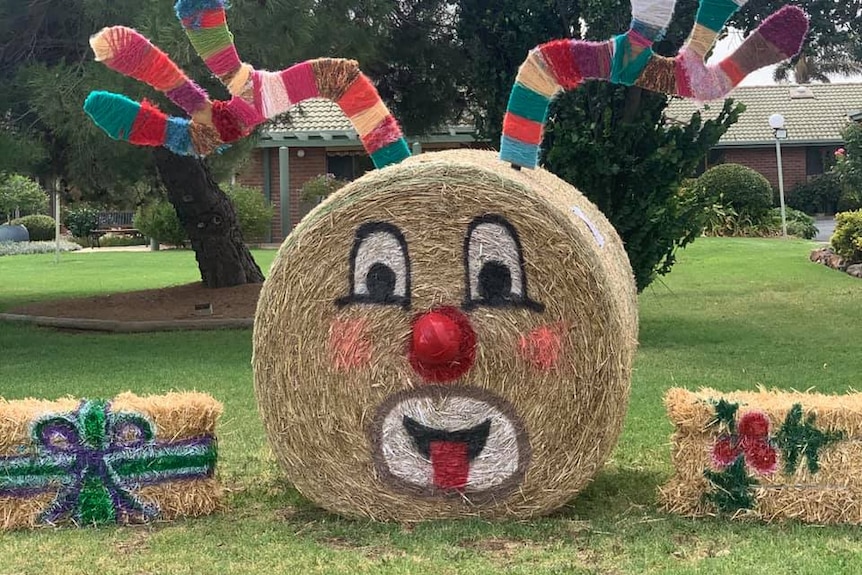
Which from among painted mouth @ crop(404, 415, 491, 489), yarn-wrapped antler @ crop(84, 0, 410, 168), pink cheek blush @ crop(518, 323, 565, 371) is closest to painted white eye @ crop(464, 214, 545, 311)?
pink cheek blush @ crop(518, 323, 565, 371)

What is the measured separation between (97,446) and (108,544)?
47 cm

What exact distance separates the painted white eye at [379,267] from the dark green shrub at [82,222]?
29.1m

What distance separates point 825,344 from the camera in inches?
364

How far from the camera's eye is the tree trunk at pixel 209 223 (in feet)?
41.2

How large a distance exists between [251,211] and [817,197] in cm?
1552

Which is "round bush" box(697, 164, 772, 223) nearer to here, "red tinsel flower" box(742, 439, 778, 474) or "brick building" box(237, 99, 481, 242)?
"brick building" box(237, 99, 481, 242)

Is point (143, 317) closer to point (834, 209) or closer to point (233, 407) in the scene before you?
point (233, 407)

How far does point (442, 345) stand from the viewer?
162 inches

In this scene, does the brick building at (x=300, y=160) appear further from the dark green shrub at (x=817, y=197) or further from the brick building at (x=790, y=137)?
the dark green shrub at (x=817, y=197)

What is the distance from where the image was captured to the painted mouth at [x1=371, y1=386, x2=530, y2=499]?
426cm

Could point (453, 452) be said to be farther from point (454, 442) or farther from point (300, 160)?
point (300, 160)

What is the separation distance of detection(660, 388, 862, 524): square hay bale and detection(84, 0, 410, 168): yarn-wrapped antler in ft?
6.34

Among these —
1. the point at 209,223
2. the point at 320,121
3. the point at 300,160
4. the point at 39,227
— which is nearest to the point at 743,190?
the point at 320,121

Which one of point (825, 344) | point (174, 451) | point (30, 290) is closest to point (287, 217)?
point (30, 290)
